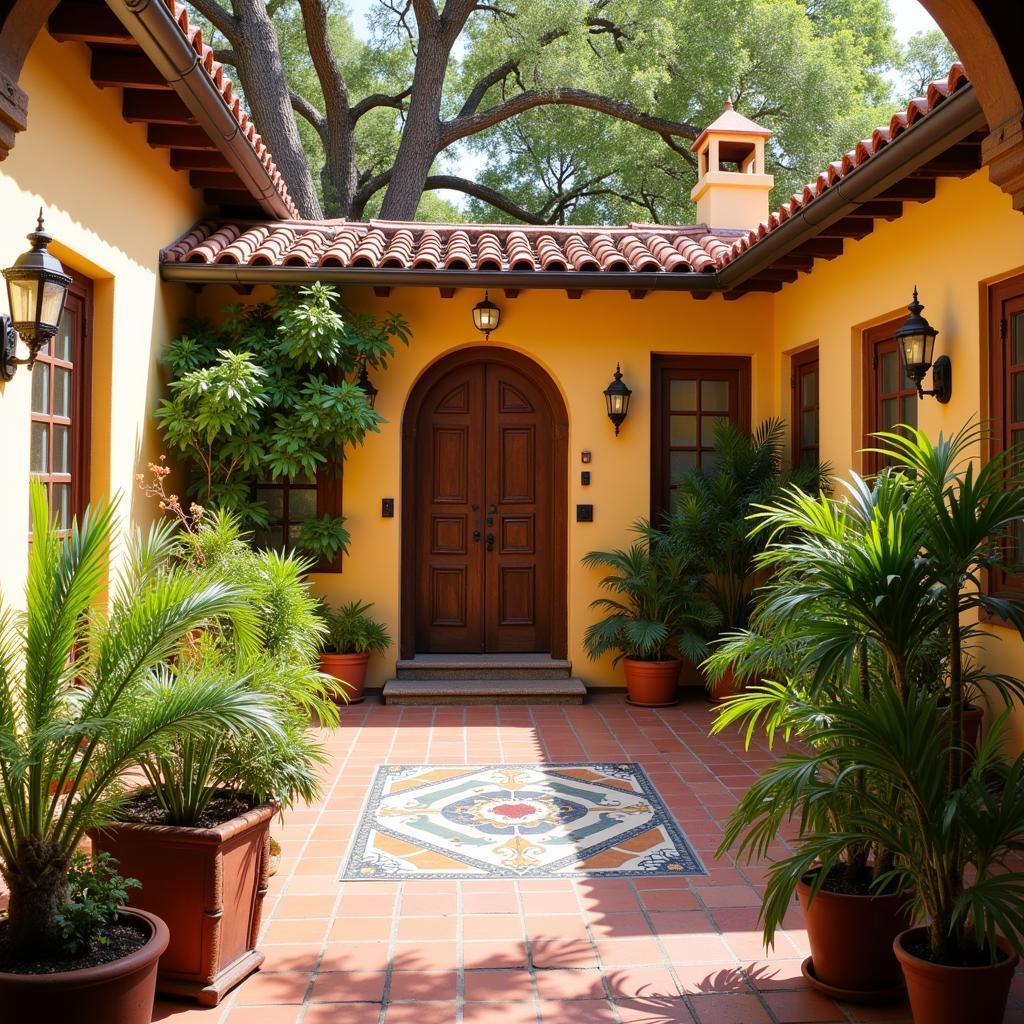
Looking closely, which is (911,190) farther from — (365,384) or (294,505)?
(294,505)

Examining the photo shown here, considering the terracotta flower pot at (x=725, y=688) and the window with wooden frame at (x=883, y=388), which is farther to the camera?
the terracotta flower pot at (x=725, y=688)

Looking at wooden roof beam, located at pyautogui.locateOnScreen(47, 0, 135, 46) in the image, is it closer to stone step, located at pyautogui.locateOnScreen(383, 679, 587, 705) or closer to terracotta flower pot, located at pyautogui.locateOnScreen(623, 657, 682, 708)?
stone step, located at pyautogui.locateOnScreen(383, 679, 587, 705)

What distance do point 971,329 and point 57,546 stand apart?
476 centimetres

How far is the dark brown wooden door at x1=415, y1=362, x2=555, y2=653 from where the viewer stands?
354 inches

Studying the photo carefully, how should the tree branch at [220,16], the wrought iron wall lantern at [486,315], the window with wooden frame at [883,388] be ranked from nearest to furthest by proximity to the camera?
the window with wooden frame at [883,388], the wrought iron wall lantern at [486,315], the tree branch at [220,16]

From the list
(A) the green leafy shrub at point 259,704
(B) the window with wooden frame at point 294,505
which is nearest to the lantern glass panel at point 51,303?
(A) the green leafy shrub at point 259,704

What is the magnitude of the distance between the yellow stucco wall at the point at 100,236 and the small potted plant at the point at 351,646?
1.78 meters

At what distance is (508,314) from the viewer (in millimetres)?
8742

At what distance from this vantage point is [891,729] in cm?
304

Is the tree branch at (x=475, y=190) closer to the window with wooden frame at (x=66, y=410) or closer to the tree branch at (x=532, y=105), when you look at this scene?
the tree branch at (x=532, y=105)

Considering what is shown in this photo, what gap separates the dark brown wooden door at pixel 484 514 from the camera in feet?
29.5

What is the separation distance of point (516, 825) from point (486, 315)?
4494 millimetres

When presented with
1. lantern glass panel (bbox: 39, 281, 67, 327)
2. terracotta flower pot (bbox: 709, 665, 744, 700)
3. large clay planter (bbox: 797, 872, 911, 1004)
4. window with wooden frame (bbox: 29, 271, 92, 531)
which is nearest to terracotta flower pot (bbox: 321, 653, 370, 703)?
window with wooden frame (bbox: 29, 271, 92, 531)

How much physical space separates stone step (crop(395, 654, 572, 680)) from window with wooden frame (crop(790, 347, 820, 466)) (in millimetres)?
2592
